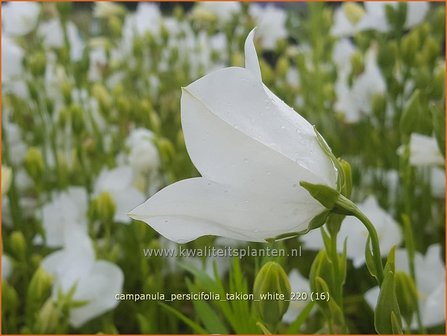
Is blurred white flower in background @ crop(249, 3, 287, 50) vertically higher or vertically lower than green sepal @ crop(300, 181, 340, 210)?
higher

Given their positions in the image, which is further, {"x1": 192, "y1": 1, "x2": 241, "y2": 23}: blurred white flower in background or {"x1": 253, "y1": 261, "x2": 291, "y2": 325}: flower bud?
{"x1": 192, "y1": 1, "x2": 241, "y2": 23}: blurred white flower in background

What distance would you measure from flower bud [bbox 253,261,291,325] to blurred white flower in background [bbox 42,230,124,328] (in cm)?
29

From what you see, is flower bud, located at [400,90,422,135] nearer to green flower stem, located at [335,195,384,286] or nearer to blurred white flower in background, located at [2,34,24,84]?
green flower stem, located at [335,195,384,286]

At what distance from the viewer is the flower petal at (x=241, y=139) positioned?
36 centimetres

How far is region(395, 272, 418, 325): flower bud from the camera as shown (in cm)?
51

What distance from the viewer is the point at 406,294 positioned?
0.52m

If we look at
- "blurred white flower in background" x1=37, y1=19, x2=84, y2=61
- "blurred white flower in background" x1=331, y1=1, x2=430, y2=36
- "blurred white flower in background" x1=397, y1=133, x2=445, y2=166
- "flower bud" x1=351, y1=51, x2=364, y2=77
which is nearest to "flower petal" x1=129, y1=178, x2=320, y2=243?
"blurred white flower in background" x1=397, y1=133, x2=445, y2=166

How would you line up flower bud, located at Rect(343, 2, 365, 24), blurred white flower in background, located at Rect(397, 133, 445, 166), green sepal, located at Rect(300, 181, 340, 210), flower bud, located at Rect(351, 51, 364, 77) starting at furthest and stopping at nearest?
flower bud, located at Rect(343, 2, 365, 24) < flower bud, located at Rect(351, 51, 364, 77) < blurred white flower in background, located at Rect(397, 133, 445, 166) < green sepal, located at Rect(300, 181, 340, 210)

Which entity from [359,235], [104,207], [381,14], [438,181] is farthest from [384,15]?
[104,207]

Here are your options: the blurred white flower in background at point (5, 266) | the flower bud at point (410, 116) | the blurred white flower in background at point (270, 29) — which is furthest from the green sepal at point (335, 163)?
the blurred white flower in background at point (270, 29)

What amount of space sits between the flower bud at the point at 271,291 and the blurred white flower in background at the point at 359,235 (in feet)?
0.80

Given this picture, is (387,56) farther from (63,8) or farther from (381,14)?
(63,8)

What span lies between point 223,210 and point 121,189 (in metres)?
0.52

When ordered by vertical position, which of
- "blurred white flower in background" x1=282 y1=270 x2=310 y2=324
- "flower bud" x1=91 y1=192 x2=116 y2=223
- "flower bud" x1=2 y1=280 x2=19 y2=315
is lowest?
"blurred white flower in background" x1=282 y1=270 x2=310 y2=324
